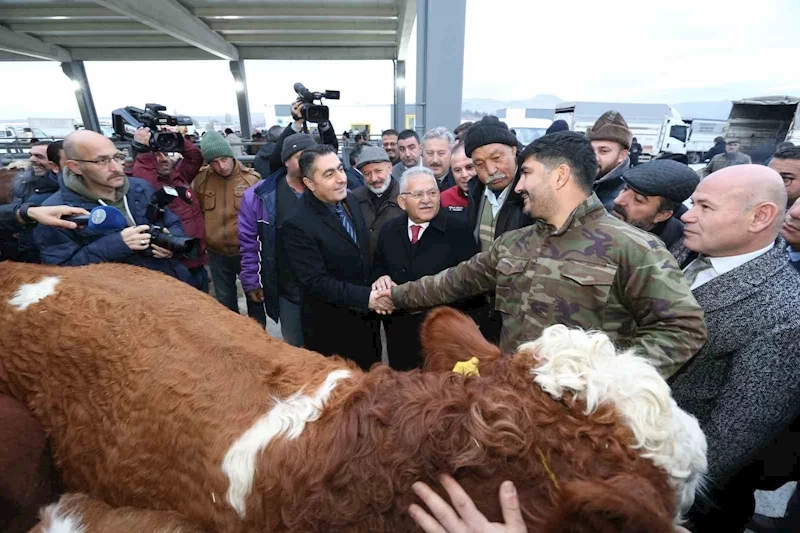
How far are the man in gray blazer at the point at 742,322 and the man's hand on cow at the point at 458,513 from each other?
1279mm

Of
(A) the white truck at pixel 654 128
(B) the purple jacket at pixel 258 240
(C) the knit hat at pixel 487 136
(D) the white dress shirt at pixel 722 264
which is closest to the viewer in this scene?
(D) the white dress shirt at pixel 722 264

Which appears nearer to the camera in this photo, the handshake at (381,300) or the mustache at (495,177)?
the handshake at (381,300)

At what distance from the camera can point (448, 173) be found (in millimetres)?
5328

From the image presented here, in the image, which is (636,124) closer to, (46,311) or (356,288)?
(356,288)

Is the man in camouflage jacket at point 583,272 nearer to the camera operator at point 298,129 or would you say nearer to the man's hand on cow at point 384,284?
the man's hand on cow at point 384,284

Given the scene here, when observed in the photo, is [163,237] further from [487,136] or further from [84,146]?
[487,136]

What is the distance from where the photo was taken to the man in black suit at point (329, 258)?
2873 millimetres

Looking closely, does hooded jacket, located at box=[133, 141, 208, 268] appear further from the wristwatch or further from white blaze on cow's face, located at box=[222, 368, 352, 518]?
white blaze on cow's face, located at box=[222, 368, 352, 518]

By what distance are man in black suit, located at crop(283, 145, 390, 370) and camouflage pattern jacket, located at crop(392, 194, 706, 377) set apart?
99cm

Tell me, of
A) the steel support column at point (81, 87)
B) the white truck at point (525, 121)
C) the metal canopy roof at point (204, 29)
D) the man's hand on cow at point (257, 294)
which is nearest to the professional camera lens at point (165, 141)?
the man's hand on cow at point (257, 294)

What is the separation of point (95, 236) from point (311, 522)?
2.56 m

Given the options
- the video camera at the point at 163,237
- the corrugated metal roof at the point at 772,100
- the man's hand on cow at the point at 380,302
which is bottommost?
the man's hand on cow at the point at 380,302

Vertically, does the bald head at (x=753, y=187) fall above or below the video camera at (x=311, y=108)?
below

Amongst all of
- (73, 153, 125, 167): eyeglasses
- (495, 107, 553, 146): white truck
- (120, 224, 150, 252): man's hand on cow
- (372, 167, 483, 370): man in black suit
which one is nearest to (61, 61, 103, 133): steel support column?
(495, 107, 553, 146): white truck
